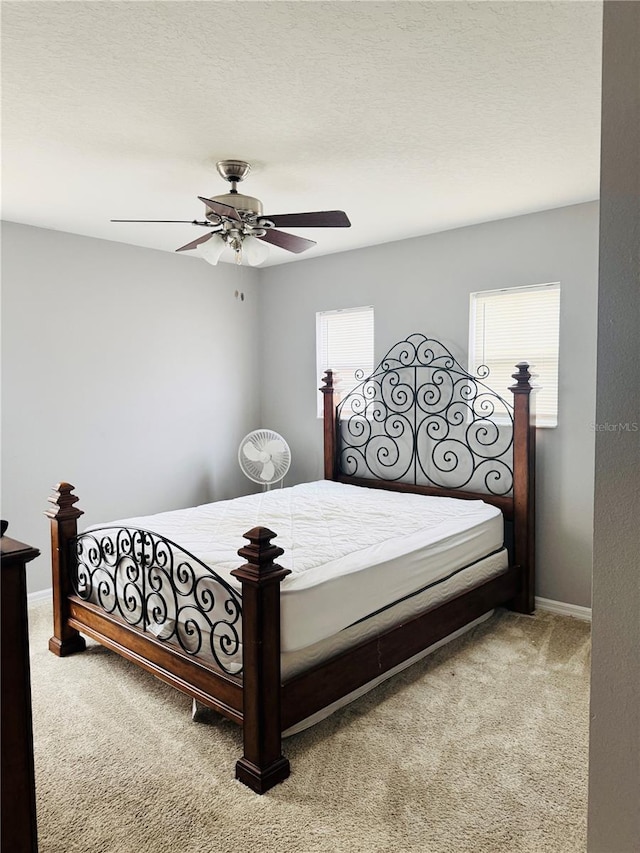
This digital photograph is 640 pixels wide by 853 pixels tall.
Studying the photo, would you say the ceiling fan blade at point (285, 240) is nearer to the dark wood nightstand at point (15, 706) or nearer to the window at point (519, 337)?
the window at point (519, 337)

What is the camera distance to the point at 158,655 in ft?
8.75

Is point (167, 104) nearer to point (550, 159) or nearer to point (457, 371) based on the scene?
point (550, 159)

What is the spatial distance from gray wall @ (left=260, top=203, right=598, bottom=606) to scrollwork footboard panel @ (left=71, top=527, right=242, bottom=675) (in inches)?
93.0

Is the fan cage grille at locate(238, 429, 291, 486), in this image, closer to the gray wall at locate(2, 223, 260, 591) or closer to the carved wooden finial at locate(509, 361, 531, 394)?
the gray wall at locate(2, 223, 260, 591)

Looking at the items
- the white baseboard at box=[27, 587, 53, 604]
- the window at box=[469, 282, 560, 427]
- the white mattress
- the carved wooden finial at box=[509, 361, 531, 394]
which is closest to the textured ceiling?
the window at box=[469, 282, 560, 427]

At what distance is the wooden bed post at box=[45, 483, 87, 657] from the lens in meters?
3.23

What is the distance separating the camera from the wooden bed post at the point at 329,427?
484cm

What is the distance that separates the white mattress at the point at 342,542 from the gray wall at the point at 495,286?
18.8 inches

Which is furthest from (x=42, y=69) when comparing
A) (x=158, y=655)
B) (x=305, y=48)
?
(x=158, y=655)

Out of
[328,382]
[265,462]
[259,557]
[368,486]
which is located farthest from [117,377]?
[259,557]

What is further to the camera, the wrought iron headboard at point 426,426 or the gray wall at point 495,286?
the wrought iron headboard at point 426,426

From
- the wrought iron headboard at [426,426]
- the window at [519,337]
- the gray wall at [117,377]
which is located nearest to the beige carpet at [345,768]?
the wrought iron headboard at [426,426]

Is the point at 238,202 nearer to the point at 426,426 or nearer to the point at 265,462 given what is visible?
the point at 426,426

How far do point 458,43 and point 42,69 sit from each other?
54.0 inches
